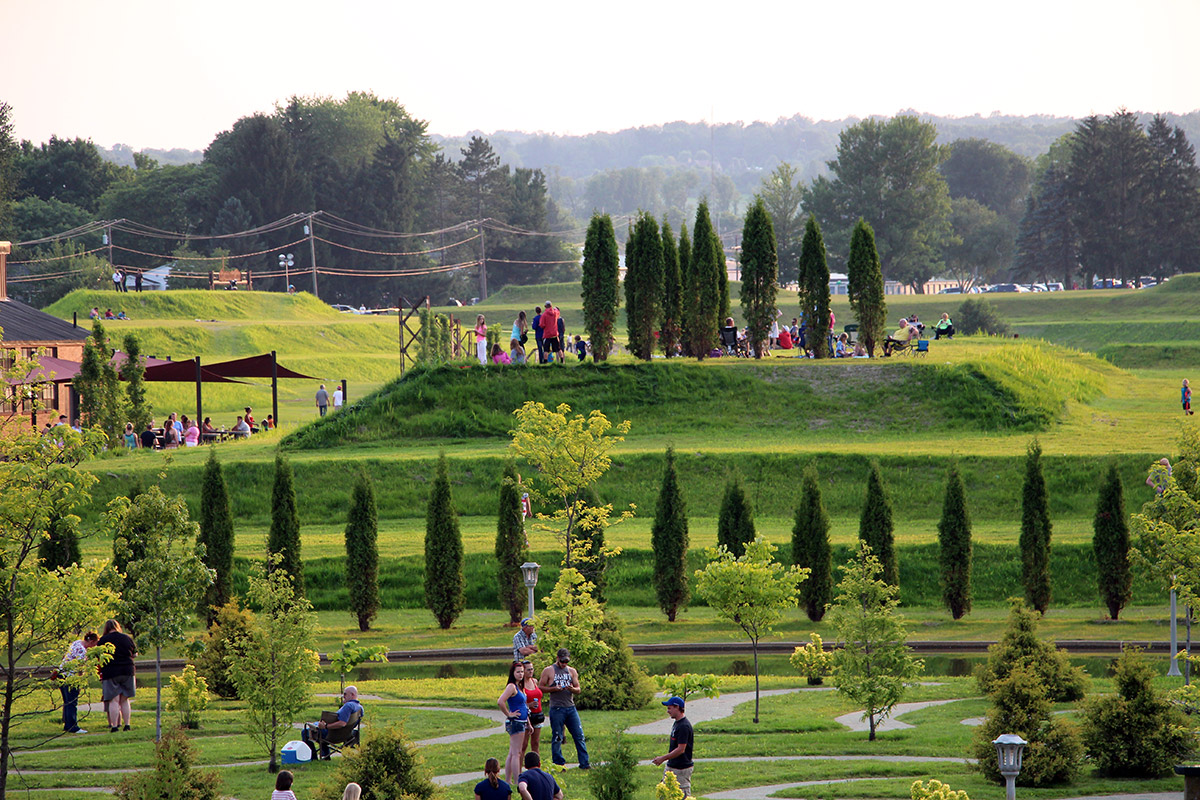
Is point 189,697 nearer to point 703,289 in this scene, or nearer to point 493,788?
point 493,788

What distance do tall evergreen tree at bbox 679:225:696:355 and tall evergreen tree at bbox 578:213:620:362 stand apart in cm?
266

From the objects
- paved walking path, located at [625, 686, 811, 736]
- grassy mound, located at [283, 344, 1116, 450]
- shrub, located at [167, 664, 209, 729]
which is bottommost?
paved walking path, located at [625, 686, 811, 736]

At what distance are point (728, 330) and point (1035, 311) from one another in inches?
1682

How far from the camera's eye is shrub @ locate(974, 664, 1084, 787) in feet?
39.7

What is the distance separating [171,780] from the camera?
9.69 metres

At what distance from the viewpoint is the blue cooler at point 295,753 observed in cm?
1359

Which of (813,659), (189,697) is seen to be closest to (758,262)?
(813,659)

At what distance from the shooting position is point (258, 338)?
60.2 m

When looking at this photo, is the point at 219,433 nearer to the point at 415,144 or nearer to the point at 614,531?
the point at 614,531

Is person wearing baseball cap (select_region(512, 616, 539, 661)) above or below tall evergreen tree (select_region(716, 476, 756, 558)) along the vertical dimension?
below

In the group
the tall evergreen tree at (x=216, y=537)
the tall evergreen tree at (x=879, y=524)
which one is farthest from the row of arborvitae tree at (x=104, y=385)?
the tall evergreen tree at (x=879, y=524)

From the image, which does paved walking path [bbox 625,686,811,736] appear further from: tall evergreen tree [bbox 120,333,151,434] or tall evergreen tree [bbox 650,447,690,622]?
tall evergreen tree [bbox 120,333,151,434]

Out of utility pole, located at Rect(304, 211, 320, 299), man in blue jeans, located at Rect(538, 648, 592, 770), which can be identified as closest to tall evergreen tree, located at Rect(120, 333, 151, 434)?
man in blue jeans, located at Rect(538, 648, 592, 770)

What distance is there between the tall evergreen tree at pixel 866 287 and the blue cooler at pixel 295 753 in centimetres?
2556
